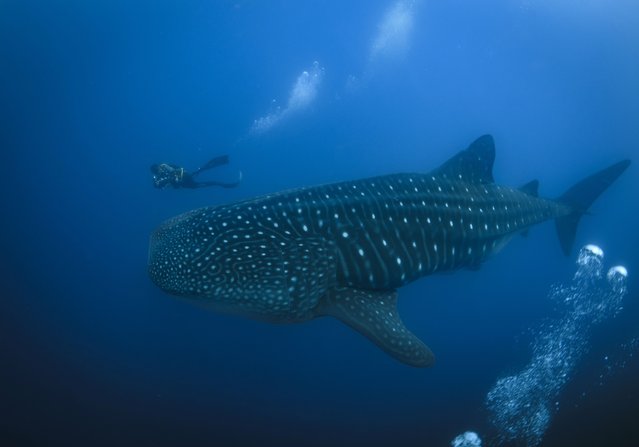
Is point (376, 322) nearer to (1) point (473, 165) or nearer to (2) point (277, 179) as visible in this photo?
(1) point (473, 165)

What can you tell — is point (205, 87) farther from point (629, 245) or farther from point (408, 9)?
point (629, 245)

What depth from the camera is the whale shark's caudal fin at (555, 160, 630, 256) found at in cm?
813

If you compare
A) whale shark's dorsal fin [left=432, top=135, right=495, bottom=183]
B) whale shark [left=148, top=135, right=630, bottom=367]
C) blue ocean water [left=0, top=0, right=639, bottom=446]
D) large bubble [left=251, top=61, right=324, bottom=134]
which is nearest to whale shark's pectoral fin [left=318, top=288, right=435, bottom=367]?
whale shark [left=148, top=135, right=630, bottom=367]

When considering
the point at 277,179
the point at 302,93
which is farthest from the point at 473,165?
the point at 302,93

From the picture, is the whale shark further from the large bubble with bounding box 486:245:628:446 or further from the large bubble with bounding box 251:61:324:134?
the large bubble with bounding box 251:61:324:134

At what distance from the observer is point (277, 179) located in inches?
1951

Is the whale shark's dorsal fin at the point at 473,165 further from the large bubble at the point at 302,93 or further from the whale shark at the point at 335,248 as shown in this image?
the large bubble at the point at 302,93

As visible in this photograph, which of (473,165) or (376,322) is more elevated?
(473,165)

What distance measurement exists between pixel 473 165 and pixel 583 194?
12.6ft

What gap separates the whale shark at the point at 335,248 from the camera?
3873 mm

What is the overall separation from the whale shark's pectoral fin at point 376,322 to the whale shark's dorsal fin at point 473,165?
2.68m

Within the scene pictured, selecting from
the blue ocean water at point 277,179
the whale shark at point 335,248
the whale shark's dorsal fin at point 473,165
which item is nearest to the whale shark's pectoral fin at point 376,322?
the whale shark at point 335,248

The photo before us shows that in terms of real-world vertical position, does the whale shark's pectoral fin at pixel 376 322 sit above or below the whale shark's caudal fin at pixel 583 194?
above

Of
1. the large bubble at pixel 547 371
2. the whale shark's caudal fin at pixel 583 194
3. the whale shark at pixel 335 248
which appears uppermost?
the whale shark at pixel 335 248
